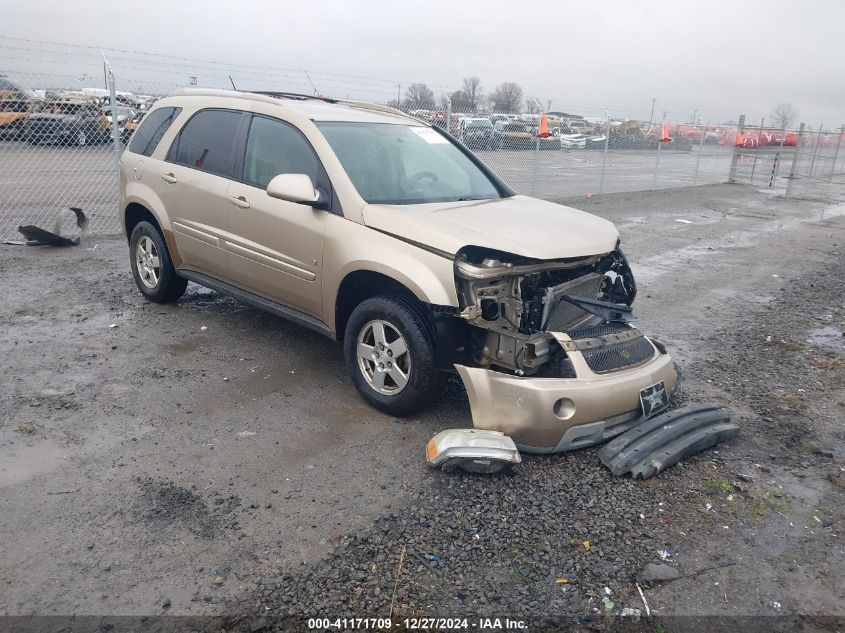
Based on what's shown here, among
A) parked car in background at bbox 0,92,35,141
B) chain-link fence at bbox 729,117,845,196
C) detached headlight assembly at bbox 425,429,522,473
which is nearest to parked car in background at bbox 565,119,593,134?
chain-link fence at bbox 729,117,845,196

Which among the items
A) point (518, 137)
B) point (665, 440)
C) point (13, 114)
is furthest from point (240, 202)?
point (518, 137)

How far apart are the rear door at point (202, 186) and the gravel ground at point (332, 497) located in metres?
0.71

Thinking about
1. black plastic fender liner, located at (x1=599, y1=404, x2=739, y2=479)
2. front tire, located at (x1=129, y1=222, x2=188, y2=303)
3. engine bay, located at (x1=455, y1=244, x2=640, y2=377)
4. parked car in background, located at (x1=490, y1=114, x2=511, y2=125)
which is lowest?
black plastic fender liner, located at (x1=599, y1=404, x2=739, y2=479)

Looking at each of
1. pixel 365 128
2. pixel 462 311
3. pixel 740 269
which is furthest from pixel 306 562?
pixel 740 269

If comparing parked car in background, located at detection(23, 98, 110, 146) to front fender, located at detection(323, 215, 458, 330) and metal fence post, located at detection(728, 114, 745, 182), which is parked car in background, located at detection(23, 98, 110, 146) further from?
metal fence post, located at detection(728, 114, 745, 182)

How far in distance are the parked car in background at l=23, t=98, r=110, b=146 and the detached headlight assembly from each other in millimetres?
9435

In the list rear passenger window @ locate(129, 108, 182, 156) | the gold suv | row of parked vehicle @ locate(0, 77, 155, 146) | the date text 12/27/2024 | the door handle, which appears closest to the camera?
the date text 12/27/2024

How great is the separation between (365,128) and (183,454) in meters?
2.71

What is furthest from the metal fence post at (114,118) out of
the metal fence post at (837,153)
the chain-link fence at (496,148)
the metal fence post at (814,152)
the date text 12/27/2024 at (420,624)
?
the metal fence post at (837,153)

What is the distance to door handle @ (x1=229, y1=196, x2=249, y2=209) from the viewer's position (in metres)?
5.05

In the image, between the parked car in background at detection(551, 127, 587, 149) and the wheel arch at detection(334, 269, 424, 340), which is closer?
the wheel arch at detection(334, 269, 424, 340)

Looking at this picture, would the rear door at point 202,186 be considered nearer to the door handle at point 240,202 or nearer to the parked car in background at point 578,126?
the door handle at point 240,202

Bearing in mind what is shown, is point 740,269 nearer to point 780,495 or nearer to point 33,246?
point 780,495

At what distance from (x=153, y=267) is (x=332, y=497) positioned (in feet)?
12.0
